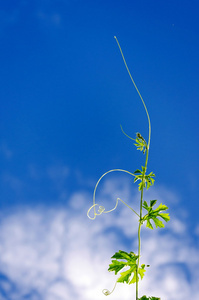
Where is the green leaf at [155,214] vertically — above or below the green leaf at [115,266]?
above

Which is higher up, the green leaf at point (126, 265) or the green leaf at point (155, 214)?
the green leaf at point (155, 214)

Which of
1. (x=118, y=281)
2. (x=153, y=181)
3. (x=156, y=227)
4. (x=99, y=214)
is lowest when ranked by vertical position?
(x=118, y=281)

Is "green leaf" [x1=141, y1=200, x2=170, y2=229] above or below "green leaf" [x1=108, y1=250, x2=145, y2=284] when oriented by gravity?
above

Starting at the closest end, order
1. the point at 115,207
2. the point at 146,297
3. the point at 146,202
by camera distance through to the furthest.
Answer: the point at 146,297
the point at 146,202
the point at 115,207

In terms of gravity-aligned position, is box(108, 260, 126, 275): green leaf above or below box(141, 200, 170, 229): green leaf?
below

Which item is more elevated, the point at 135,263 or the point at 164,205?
the point at 164,205

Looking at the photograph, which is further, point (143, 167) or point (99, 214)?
point (99, 214)

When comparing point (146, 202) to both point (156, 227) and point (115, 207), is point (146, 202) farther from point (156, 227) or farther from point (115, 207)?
point (115, 207)

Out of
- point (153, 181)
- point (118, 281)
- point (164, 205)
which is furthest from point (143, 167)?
point (118, 281)
